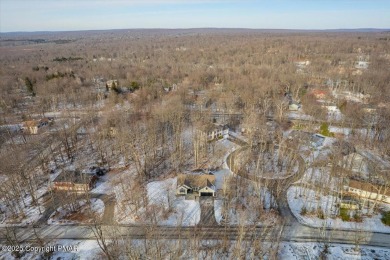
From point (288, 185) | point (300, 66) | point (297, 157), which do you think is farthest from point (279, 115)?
point (300, 66)

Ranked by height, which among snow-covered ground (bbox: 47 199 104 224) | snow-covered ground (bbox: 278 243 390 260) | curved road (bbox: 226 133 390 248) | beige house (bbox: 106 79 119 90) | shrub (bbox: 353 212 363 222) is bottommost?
snow-covered ground (bbox: 278 243 390 260)

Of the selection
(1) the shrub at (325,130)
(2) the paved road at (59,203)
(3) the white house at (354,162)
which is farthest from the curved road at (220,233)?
(1) the shrub at (325,130)

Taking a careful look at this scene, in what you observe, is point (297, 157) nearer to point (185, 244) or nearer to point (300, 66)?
point (185, 244)

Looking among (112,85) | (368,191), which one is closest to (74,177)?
(368,191)

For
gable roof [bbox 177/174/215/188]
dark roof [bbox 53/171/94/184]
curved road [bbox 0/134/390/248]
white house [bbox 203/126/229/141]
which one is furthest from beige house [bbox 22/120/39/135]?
gable roof [bbox 177/174/215/188]

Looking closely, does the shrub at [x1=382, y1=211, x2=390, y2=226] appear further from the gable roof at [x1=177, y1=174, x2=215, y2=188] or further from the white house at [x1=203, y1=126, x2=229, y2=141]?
the white house at [x1=203, y1=126, x2=229, y2=141]

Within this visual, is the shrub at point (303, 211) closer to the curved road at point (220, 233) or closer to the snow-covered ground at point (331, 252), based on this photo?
the curved road at point (220, 233)
